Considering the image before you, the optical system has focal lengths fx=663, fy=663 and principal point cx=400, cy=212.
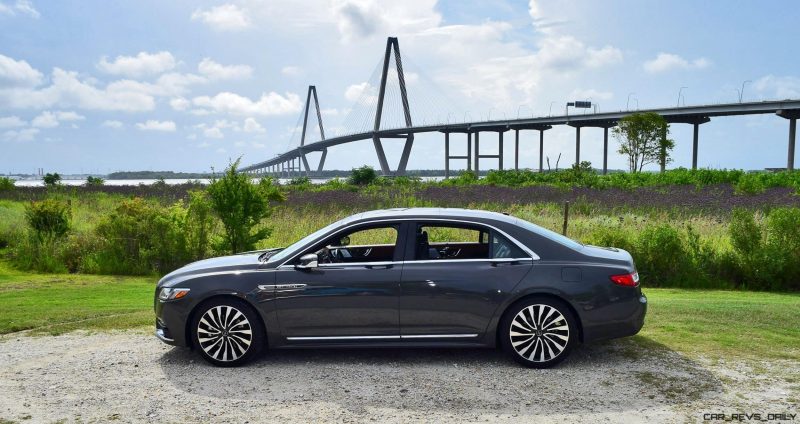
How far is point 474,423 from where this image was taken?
518cm

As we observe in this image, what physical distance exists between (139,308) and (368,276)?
5.00 metres

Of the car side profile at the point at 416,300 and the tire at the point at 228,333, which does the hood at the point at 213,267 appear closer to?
the car side profile at the point at 416,300

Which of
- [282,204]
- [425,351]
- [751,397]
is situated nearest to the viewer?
[751,397]

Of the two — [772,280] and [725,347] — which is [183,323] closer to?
[725,347]

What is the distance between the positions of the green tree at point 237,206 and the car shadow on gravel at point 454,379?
22.6 ft

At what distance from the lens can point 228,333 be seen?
6.68 meters

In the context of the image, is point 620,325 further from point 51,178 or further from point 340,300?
point 51,178

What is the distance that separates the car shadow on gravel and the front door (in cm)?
37

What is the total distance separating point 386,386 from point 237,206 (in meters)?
8.71

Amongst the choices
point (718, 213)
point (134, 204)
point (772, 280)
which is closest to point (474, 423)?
point (772, 280)

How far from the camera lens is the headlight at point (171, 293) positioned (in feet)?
22.1

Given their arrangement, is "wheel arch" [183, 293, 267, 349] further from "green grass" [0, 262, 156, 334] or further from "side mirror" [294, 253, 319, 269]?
"green grass" [0, 262, 156, 334]

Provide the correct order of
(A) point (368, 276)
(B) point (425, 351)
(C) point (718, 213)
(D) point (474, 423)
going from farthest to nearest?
(C) point (718, 213), (B) point (425, 351), (A) point (368, 276), (D) point (474, 423)

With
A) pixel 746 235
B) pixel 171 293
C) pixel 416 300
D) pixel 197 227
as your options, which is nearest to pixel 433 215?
pixel 416 300
